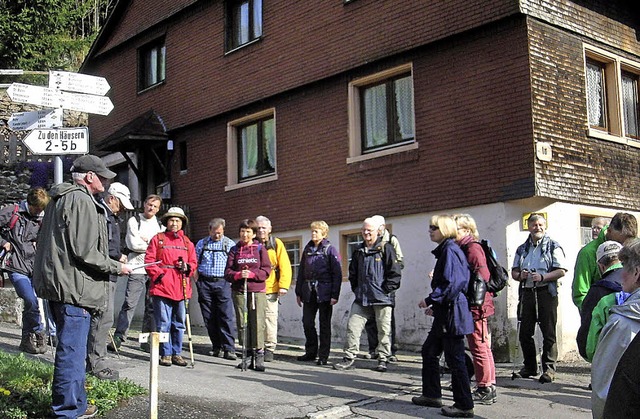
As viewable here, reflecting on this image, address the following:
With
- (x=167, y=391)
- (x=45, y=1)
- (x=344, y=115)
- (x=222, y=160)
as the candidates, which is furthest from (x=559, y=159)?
(x=45, y=1)

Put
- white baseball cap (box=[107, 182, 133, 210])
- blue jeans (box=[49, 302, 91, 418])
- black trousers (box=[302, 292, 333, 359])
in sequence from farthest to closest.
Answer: black trousers (box=[302, 292, 333, 359])
white baseball cap (box=[107, 182, 133, 210])
blue jeans (box=[49, 302, 91, 418])

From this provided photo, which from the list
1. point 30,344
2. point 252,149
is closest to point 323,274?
point 30,344

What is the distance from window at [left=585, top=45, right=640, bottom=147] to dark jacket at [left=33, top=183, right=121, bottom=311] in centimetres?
874

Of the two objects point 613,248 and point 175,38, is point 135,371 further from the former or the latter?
point 175,38

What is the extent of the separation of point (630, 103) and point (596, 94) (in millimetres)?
1154

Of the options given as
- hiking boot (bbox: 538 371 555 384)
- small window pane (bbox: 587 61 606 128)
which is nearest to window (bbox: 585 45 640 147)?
small window pane (bbox: 587 61 606 128)

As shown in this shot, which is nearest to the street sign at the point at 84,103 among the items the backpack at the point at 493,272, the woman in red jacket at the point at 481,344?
the woman in red jacket at the point at 481,344

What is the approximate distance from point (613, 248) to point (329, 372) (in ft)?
13.6

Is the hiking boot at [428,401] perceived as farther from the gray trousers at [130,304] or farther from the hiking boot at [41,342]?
the hiking boot at [41,342]

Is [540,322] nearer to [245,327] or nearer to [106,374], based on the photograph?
[245,327]

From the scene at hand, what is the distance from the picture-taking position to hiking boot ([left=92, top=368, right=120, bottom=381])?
Result: 7.18m

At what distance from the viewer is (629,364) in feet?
8.58

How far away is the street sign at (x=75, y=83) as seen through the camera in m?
7.50

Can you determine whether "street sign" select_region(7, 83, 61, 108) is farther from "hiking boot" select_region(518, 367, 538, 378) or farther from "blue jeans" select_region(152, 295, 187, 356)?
"hiking boot" select_region(518, 367, 538, 378)
